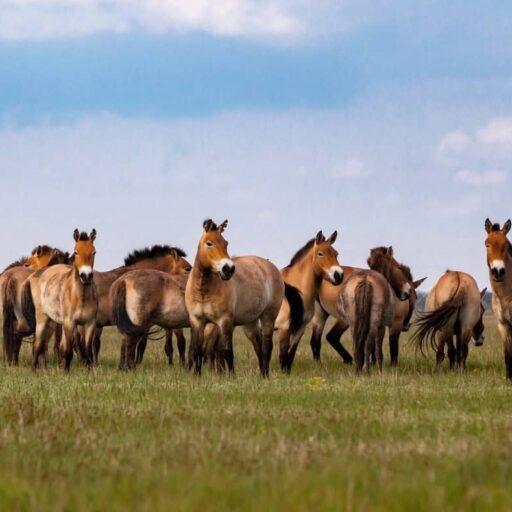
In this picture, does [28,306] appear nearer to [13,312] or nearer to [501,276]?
[13,312]

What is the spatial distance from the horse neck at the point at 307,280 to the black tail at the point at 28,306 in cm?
520

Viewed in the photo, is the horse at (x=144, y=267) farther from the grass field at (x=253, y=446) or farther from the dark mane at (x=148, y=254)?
the grass field at (x=253, y=446)

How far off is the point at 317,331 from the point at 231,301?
6088 mm

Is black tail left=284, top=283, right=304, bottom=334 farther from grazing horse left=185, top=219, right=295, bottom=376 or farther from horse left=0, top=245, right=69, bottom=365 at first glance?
horse left=0, top=245, right=69, bottom=365

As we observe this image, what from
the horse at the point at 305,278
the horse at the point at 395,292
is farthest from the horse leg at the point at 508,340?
the horse at the point at 395,292

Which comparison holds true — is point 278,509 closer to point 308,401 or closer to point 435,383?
point 308,401

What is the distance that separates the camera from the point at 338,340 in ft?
68.6

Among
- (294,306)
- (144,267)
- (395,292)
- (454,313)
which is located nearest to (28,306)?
(144,267)

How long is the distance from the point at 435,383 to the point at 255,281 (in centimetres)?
409

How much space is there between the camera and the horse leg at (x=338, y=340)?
2031 centimetres

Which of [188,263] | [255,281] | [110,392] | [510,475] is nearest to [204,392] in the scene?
[110,392]

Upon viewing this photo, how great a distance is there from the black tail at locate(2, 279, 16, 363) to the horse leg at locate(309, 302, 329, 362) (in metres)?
6.57

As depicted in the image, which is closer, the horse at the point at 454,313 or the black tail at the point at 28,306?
the horse at the point at 454,313

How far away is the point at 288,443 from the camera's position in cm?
709
